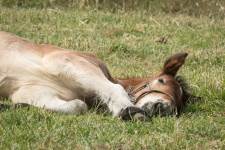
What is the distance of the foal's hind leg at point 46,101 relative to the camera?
266 inches

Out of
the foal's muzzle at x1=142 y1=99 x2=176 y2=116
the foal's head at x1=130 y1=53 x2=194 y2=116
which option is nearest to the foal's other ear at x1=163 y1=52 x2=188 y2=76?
the foal's head at x1=130 y1=53 x2=194 y2=116

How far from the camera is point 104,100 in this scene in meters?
6.93

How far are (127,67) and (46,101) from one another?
3.32 metres

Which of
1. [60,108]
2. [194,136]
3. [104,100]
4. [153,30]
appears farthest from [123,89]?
[153,30]

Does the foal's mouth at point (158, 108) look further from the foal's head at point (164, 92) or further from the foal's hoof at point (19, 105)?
the foal's hoof at point (19, 105)

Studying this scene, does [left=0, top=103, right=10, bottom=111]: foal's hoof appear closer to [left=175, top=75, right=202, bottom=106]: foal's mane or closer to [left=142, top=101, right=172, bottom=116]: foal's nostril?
[left=142, top=101, right=172, bottom=116]: foal's nostril

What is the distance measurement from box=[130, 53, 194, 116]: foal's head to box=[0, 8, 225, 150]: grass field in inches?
6.2

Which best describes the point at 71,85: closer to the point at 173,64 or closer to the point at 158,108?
the point at 158,108

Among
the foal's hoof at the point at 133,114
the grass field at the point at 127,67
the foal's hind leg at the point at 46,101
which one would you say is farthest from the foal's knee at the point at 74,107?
the foal's hoof at the point at 133,114

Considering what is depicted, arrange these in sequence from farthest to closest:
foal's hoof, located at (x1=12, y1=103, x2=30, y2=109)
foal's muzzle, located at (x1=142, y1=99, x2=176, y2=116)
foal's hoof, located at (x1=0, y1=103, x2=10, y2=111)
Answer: foal's muzzle, located at (x1=142, y1=99, x2=176, y2=116)
foal's hoof, located at (x1=12, y1=103, x2=30, y2=109)
foal's hoof, located at (x1=0, y1=103, x2=10, y2=111)

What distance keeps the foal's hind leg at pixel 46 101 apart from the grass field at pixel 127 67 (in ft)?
0.63

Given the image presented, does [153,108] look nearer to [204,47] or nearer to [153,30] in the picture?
[204,47]

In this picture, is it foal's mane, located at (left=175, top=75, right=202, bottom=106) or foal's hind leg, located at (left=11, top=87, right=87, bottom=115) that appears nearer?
foal's hind leg, located at (left=11, top=87, right=87, bottom=115)

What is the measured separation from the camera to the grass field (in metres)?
5.57
